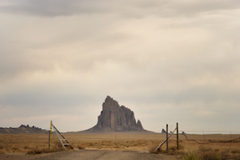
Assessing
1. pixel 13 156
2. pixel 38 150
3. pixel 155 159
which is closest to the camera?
pixel 155 159

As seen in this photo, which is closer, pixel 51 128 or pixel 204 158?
pixel 204 158

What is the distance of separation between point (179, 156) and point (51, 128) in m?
10.3

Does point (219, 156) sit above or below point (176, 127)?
below

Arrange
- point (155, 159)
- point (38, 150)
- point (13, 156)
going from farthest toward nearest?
point (38, 150), point (13, 156), point (155, 159)

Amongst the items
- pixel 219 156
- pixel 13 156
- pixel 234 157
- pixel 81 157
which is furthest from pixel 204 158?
pixel 13 156

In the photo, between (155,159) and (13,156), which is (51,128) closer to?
(13,156)

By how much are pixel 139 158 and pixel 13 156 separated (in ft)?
30.5

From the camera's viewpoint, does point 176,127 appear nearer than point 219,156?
No

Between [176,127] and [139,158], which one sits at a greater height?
[176,127]

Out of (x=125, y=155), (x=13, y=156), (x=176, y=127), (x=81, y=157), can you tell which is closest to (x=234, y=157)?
(x=176, y=127)

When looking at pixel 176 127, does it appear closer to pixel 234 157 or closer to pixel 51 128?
pixel 234 157

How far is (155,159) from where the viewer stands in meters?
19.8

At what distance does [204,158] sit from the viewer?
19812 mm

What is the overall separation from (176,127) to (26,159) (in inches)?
472
